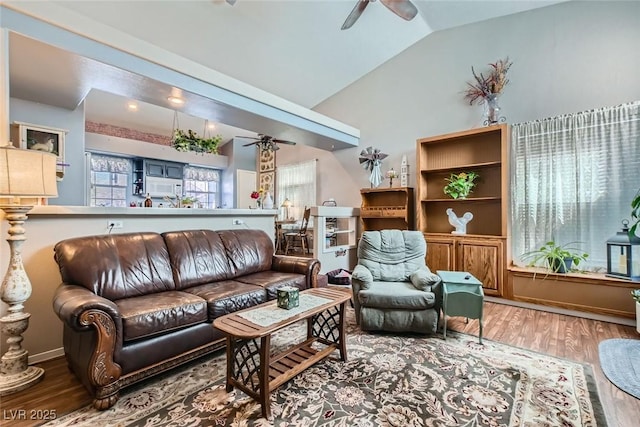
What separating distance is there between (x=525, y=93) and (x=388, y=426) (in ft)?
15.0

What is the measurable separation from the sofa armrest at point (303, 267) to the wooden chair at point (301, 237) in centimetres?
302

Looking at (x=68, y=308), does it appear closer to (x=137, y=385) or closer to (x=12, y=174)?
(x=137, y=385)

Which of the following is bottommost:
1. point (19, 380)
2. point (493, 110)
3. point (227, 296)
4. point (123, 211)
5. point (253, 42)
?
point (19, 380)

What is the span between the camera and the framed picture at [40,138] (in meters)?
3.37

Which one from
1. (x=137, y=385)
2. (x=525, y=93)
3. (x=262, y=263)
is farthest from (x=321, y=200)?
(x=137, y=385)

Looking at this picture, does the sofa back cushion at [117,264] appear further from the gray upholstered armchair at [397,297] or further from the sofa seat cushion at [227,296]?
the gray upholstered armchair at [397,297]

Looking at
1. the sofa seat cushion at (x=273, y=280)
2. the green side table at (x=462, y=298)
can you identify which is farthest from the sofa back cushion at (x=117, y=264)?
the green side table at (x=462, y=298)

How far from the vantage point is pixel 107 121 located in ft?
22.0

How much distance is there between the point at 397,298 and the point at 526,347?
1197 mm

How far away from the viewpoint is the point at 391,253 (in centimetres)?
348

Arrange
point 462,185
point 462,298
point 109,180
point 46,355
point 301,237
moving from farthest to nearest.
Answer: point 301,237 → point 109,180 → point 462,185 → point 462,298 → point 46,355

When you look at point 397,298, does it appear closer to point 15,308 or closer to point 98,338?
point 98,338

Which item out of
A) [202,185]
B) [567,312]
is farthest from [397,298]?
[202,185]

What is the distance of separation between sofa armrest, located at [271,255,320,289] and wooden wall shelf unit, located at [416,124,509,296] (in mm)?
2152
